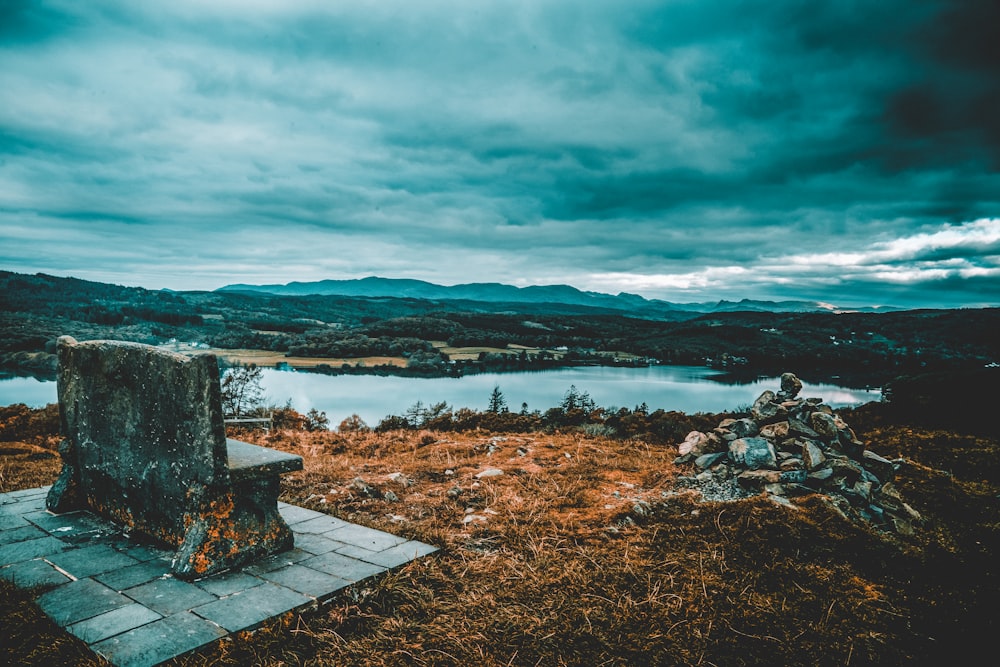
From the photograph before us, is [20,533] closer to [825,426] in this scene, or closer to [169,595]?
[169,595]

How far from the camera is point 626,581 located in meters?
3.83

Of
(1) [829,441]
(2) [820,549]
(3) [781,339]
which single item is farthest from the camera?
(3) [781,339]

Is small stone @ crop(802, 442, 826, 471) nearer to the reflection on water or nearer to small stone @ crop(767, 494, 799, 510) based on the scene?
small stone @ crop(767, 494, 799, 510)

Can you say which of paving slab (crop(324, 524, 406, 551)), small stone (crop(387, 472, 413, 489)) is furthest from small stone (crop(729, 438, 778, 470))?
small stone (crop(387, 472, 413, 489))

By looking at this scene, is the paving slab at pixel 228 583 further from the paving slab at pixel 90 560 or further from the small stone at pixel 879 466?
the small stone at pixel 879 466

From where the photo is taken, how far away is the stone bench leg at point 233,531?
12.1 ft

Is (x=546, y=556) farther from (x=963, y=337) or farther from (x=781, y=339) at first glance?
(x=781, y=339)

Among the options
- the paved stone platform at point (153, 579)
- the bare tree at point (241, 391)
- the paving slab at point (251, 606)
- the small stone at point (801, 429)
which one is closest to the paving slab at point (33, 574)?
the paved stone platform at point (153, 579)

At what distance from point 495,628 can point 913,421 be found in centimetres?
956

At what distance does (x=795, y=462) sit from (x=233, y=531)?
5.35 metres

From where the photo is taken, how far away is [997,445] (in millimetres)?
7379

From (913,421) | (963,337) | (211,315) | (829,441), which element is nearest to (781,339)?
(963,337)

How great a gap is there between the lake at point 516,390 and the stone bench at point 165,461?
18637 millimetres

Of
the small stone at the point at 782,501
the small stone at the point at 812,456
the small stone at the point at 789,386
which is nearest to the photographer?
the small stone at the point at 782,501
